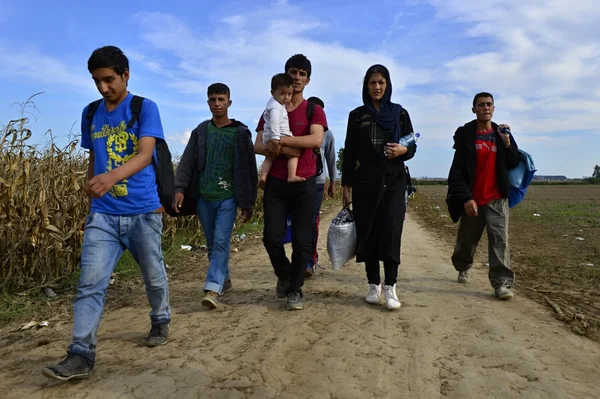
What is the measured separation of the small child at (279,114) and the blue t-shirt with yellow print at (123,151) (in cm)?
119

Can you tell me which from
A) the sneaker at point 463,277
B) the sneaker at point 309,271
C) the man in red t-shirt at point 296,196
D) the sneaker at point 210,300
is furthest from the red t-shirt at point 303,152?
the sneaker at point 463,277

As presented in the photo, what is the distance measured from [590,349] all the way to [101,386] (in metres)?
3.22

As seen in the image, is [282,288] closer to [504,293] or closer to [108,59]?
[504,293]

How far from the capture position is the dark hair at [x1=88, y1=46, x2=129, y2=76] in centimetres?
289

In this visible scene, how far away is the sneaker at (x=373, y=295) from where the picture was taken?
437 centimetres

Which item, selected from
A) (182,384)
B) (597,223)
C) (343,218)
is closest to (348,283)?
(343,218)

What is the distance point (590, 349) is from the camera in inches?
130

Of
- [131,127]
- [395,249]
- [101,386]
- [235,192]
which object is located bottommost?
[101,386]

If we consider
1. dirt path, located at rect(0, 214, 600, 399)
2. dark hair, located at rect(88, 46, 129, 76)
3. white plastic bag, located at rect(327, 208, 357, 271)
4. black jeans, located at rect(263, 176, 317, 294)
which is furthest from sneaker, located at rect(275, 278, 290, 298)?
dark hair, located at rect(88, 46, 129, 76)

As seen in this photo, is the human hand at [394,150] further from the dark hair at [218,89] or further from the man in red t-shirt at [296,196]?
the dark hair at [218,89]

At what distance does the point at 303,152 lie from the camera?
4.25 metres

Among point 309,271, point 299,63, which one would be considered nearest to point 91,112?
point 299,63

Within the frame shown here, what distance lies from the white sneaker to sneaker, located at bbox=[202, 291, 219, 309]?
153 centimetres

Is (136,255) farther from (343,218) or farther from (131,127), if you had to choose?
(343,218)
